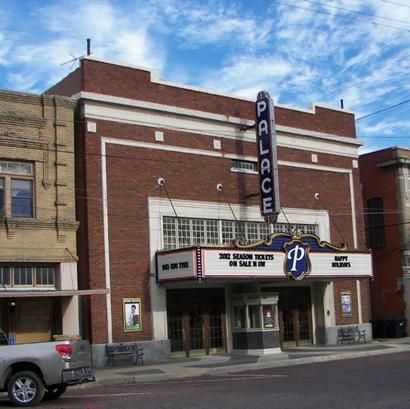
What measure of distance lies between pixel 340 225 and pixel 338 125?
4.71 meters

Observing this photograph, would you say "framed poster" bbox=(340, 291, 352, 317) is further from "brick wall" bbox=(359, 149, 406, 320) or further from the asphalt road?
the asphalt road

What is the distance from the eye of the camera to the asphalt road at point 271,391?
12.6 m

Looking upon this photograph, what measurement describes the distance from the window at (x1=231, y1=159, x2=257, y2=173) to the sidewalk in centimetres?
742

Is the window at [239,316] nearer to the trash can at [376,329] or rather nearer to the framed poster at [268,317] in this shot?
the framed poster at [268,317]

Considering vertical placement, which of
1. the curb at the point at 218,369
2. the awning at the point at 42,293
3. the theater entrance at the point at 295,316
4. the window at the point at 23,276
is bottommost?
the curb at the point at 218,369

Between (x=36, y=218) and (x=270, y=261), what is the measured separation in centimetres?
850

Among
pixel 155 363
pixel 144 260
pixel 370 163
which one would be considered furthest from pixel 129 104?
pixel 370 163

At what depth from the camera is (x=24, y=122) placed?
2295cm

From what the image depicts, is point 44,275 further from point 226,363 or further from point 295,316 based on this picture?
point 295,316

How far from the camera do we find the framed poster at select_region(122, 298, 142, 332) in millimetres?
24312

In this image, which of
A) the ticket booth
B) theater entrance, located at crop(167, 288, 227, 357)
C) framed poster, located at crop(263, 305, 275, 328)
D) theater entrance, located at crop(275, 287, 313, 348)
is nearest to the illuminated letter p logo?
the ticket booth

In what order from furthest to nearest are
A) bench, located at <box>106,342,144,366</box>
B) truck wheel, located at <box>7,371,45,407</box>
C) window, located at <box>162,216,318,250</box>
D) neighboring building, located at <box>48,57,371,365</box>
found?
window, located at <box>162,216,318,250</box> < neighboring building, located at <box>48,57,371,365</box> < bench, located at <box>106,342,144,366</box> < truck wheel, located at <box>7,371,45,407</box>

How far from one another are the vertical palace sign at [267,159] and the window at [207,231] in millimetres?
1251

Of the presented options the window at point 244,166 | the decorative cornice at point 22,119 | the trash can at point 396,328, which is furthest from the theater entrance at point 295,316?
the decorative cornice at point 22,119
